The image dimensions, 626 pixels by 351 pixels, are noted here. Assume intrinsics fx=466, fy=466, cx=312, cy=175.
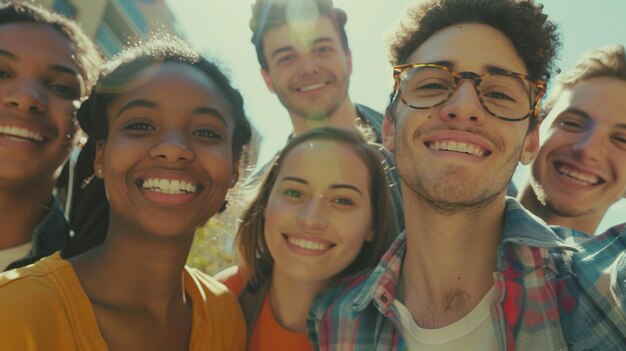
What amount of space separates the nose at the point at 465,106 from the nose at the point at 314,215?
865mm

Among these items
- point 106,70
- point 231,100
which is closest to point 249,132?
point 231,100

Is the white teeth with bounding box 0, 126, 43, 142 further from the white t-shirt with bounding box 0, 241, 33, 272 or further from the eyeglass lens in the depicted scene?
the eyeglass lens

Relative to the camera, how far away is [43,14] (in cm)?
279

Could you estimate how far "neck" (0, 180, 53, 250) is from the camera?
8.79ft

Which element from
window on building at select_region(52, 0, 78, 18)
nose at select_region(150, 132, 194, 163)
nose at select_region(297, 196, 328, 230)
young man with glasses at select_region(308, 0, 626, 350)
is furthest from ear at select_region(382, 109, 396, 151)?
window on building at select_region(52, 0, 78, 18)

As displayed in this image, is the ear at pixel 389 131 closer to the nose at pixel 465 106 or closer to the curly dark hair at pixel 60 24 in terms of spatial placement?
the nose at pixel 465 106

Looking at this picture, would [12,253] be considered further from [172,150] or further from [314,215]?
[314,215]

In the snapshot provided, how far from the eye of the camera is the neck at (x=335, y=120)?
167 inches

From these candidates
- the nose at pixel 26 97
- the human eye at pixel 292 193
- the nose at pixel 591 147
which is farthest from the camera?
→ the nose at pixel 591 147

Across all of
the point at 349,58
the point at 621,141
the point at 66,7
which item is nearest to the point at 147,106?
the point at 349,58

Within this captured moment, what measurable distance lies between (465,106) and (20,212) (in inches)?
99.6

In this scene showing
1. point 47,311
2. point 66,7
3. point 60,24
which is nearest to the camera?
point 47,311

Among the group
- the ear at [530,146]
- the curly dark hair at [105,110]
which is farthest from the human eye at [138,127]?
the ear at [530,146]

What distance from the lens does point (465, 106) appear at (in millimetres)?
2127
